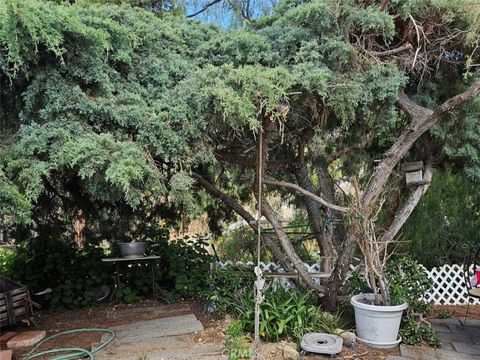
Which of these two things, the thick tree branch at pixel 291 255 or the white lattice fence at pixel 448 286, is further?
the white lattice fence at pixel 448 286

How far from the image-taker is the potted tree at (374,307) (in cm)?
341

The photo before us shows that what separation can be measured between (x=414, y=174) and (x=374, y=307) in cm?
159

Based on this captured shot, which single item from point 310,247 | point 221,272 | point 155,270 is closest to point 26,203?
point 221,272

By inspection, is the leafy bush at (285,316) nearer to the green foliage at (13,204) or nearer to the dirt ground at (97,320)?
the dirt ground at (97,320)

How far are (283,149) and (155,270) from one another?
7.06 feet

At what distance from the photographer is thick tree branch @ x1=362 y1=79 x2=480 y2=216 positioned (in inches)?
146

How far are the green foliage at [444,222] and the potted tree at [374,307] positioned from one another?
1.99m

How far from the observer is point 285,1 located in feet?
13.1

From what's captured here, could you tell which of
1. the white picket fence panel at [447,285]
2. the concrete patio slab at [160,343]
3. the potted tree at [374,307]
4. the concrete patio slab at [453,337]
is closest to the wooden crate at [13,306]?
the concrete patio slab at [160,343]

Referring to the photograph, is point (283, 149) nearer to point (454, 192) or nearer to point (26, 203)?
point (454, 192)

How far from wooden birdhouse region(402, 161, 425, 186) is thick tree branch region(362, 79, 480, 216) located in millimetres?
482

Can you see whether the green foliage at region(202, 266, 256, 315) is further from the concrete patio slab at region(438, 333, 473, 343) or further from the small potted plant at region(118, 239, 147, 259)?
the concrete patio slab at region(438, 333, 473, 343)

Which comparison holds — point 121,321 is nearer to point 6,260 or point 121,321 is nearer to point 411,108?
point 6,260

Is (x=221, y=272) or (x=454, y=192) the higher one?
(x=454, y=192)
